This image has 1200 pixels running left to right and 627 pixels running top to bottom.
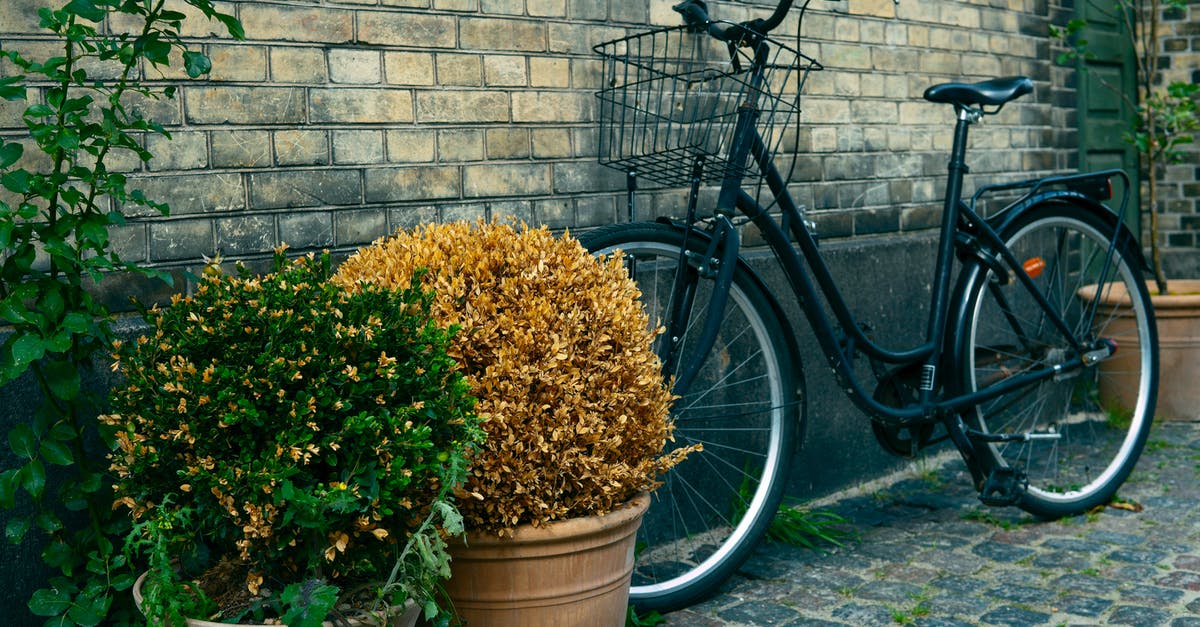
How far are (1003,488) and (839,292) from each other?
2.58 feet

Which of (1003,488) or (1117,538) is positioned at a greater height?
(1003,488)

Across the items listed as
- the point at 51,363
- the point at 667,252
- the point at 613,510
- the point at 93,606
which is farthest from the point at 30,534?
the point at 667,252

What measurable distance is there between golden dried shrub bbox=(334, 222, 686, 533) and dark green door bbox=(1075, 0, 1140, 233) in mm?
4409

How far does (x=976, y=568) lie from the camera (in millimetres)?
3682

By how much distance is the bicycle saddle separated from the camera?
12.6ft

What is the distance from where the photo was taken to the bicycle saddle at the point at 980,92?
3854mm

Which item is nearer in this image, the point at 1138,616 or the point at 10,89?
the point at 10,89

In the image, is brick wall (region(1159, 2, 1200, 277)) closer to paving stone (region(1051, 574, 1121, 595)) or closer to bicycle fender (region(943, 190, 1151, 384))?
bicycle fender (region(943, 190, 1151, 384))

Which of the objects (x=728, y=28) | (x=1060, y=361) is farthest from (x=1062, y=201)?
(x=728, y=28)

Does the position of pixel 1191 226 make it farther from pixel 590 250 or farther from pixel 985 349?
pixel 590 250

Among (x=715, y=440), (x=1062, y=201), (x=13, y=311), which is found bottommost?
(x=715, y=440)

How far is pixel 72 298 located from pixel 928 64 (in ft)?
12.0

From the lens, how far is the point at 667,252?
10.6ft

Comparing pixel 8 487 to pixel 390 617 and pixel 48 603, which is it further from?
pixel 390 617
